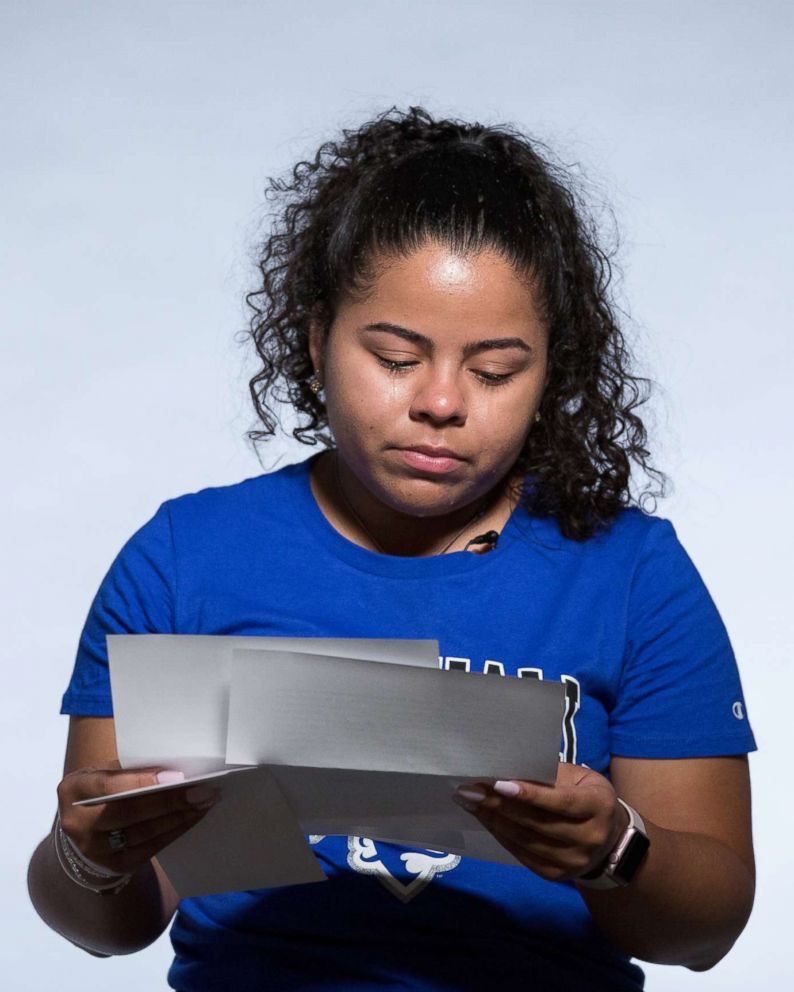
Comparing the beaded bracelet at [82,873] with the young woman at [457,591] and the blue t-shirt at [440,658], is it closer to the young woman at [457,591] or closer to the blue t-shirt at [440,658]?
the young woman at [457,591]

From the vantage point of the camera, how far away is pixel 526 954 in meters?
1.25

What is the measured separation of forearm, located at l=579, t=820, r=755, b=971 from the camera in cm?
120

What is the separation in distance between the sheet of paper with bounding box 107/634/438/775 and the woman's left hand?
0.34ft

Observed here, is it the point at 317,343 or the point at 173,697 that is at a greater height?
the point at 317,343

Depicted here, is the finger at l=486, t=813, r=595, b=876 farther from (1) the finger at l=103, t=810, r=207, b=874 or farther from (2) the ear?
(2) the ear

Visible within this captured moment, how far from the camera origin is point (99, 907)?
1315 mm

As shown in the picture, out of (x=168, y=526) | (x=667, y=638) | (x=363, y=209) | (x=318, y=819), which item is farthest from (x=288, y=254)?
(x=318, y=819)

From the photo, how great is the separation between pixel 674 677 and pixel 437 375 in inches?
13.4

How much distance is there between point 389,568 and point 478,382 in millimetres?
194

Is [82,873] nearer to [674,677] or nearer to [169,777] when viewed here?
[169,777]

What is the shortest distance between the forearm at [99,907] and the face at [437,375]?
0.41 metres

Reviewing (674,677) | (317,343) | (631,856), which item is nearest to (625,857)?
(631,856)

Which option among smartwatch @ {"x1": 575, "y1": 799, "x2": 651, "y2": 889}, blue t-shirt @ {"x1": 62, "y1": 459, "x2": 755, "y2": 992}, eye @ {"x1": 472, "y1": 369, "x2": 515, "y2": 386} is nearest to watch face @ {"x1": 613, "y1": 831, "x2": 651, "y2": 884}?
smartwatch @ {"x1": 575, "y1": 799, "x2": 651, "y2": 889}

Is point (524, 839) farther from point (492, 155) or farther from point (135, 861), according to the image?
point (492, 155)
